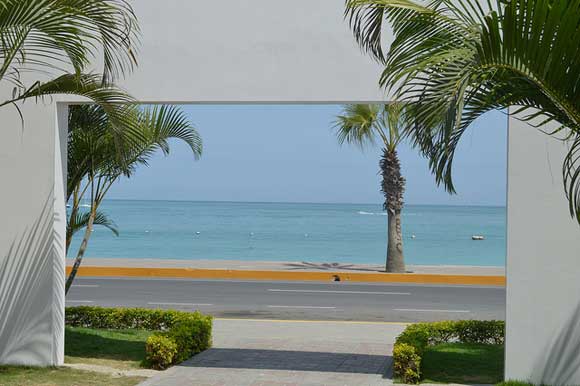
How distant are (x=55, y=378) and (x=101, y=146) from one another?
3312 mm

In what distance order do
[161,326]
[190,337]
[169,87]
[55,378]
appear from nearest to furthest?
[55,378], [169,87], [190,337], [161,326]

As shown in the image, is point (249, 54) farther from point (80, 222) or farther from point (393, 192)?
point (393, 192)

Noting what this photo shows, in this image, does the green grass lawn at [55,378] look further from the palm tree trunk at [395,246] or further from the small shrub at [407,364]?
the palm tree trunk at [395,246]

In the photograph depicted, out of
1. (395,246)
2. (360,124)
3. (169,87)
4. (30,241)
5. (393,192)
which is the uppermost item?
(360,124)

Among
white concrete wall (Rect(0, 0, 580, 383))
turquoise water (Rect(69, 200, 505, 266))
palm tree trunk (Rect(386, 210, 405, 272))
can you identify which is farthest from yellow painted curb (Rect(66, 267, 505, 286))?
turquoise water (Rect(69, 200, 505, 266))

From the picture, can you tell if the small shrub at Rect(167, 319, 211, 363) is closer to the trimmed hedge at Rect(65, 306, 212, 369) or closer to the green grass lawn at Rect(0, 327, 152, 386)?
the trimmed hedge at Rect(65, 306, 212, 369)

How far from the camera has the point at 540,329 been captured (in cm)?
930

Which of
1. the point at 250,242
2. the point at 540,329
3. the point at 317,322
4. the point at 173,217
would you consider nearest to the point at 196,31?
the point at 540,329

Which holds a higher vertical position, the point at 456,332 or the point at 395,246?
the point at 395,246

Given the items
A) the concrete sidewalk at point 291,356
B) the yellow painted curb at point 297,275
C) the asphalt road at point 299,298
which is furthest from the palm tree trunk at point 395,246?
the concrete sidewalk at point 291,356

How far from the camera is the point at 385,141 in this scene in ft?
86.2

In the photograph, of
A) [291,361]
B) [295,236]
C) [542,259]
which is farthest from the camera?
[295,236]

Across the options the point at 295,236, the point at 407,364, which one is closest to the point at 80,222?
the point at 407,364

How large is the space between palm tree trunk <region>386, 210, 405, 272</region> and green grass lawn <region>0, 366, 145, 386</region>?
55.2 ft
